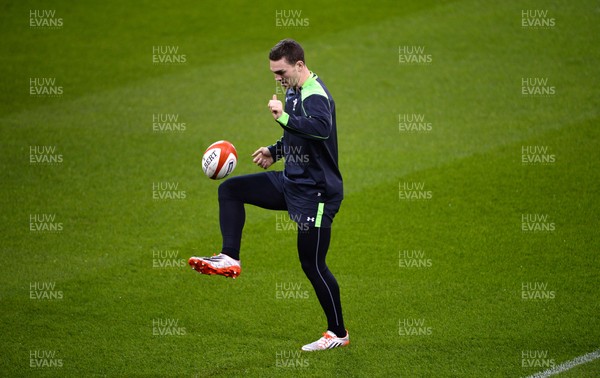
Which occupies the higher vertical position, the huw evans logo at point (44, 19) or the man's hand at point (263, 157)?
the huw evans logo at point (44, 19)

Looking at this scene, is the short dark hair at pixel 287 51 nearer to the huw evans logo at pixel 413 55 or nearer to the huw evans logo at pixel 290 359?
the huw evans logo at pixel 290 359

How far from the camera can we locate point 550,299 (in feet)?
29.7

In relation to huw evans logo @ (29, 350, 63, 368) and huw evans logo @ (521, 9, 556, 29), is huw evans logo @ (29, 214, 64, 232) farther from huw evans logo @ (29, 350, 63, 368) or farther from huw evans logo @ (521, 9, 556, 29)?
huw evans logo @ (521, 9, 556, 29)

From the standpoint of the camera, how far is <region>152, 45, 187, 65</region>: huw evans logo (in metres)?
17.9

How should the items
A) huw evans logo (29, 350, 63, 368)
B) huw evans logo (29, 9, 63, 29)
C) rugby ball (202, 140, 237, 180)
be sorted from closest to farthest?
huw evans logo (29, 350, 63, 368), rugby ball (202, 140, 237, 180), huw evans logo (29, 9, 63, 29)

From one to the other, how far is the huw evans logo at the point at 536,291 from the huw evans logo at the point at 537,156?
12.9 feet

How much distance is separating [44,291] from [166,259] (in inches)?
59.0

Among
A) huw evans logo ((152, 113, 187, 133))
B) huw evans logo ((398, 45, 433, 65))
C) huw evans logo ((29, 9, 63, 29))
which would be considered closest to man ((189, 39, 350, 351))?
huw evans logo ((152, 113, 187, 133))

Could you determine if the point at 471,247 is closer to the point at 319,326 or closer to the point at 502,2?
the point at 319,326

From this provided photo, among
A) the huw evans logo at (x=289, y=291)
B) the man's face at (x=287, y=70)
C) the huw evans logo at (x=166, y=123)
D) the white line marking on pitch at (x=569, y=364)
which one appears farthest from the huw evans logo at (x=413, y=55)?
the white line marking on pitch at (x=569, y=364)

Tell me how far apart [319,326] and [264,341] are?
66 centimetres

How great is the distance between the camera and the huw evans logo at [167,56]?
17.9 meters

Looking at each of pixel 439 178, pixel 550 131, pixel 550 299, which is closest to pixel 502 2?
pixel 550 131

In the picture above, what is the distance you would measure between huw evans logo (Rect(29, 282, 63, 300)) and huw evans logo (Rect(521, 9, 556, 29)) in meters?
12.4
